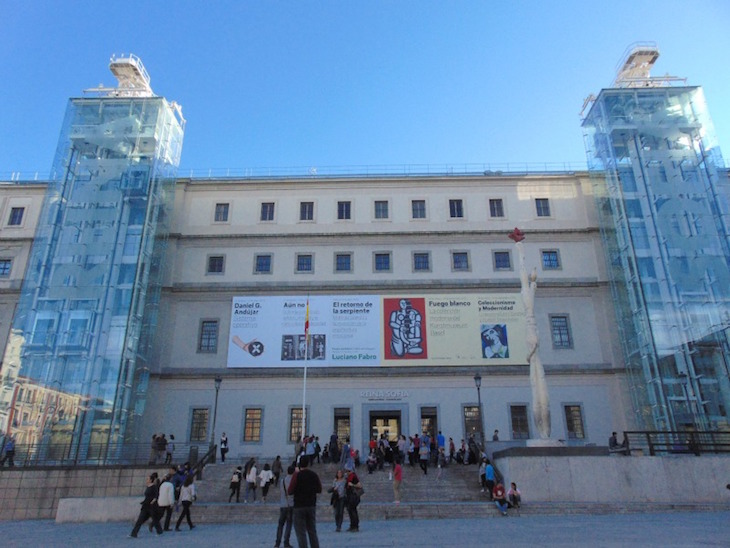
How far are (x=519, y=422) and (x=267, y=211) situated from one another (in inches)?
746

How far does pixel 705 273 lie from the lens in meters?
29.0

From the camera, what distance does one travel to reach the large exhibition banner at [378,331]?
98.9 ft

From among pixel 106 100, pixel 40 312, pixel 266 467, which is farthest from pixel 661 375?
pixel 106 100

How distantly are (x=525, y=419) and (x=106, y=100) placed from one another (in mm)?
30420

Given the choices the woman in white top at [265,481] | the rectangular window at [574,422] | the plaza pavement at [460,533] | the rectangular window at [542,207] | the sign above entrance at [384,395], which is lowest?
the plaza pavement at [460,533]

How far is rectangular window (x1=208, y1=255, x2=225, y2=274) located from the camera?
32.9 metres

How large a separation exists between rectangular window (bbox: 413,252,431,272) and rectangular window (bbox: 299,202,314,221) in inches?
268

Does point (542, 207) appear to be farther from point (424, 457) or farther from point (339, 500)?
point (339, 500)

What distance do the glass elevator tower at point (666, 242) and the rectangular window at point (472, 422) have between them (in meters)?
7.95

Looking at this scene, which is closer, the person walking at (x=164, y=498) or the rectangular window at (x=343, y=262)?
the person walking at (x=164, y=498)

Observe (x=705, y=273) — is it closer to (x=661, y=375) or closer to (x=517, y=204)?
(x=661, y=375)

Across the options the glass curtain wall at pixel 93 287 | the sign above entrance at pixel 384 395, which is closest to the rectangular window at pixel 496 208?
the sign above entrance at pixel 384 395

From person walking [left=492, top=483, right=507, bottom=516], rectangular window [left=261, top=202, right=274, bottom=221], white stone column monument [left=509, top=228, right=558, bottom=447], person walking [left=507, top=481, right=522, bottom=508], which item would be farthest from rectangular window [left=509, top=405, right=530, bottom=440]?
rectangular window [left=261, top=202, right=274, bottom=221]

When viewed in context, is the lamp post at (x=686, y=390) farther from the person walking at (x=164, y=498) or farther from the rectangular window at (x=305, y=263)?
the person walking at (x=164, y=498)
